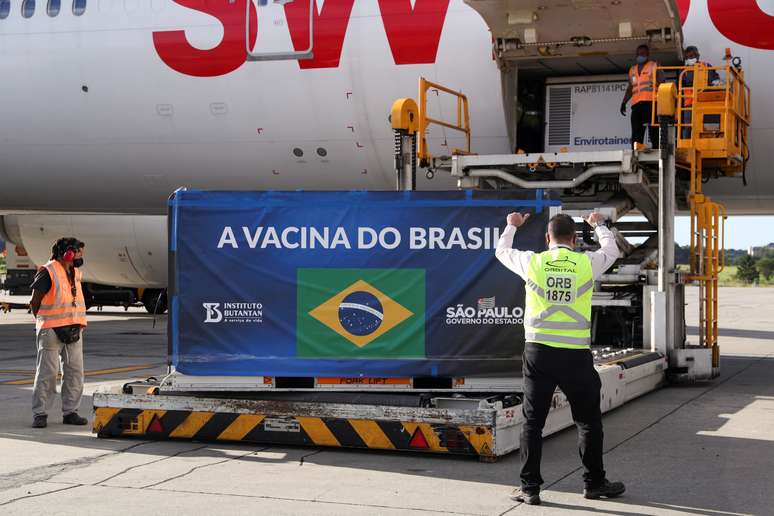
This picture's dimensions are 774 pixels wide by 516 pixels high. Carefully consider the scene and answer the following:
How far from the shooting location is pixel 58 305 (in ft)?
29.3

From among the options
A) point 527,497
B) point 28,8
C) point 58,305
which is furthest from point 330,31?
point 527,497

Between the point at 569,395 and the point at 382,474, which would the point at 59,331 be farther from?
the point at 569,395

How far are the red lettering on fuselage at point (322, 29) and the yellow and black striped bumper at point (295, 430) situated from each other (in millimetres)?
7012

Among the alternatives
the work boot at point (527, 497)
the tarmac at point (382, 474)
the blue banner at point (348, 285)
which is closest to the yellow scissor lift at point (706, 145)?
the tarmac at point (382, 474)

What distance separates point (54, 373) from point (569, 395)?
4823 mm

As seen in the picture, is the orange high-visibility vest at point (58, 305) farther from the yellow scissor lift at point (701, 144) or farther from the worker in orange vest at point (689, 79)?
the worker in orange vest at point (689, 79)

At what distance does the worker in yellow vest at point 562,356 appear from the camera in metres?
6.02

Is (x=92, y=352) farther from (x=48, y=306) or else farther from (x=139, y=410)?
(x=139, y=410)

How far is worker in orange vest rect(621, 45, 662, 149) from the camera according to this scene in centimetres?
1160

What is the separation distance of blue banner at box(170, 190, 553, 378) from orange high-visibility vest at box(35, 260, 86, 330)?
1.60m

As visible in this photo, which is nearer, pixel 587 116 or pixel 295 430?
pixel 295 430

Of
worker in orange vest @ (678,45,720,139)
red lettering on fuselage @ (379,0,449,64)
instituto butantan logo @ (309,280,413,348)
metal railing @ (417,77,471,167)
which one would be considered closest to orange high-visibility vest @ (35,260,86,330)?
instituto butantan logo @ (309,280,413,348)

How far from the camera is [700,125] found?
11508 mm

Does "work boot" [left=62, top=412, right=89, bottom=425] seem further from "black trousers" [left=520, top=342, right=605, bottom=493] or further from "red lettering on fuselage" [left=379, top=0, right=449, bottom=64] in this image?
"red lettering on fuselage" [left=379, top=0, right=449, bottom=64]
